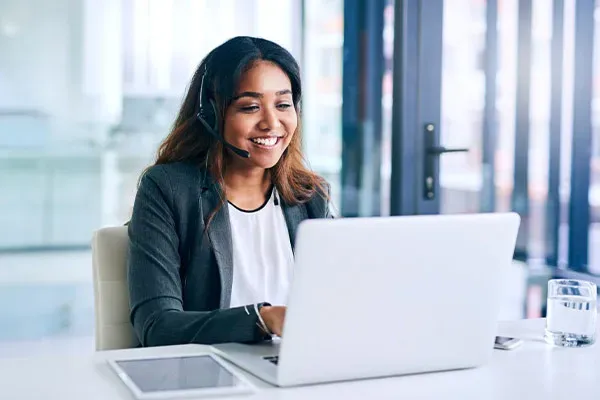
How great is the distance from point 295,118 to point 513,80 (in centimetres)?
154

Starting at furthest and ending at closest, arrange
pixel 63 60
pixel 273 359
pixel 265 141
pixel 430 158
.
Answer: pixel 63 60
pixel 430 158
pixel 265 141
pixel 273 359

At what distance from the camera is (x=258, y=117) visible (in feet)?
6.74

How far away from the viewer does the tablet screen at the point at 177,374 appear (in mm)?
1299

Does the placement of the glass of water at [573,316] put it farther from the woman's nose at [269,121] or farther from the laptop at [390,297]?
the woman's nose at [269,121]

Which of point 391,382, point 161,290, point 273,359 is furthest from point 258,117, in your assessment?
point 391,382

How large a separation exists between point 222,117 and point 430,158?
1488mm

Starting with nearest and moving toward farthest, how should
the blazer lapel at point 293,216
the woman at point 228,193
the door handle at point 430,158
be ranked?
1. the woman at point 228,193
2. the blazer lapel at point 293,216
3. the door handle at point 430,158

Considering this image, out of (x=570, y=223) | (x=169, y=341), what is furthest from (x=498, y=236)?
(x=570, y=223)

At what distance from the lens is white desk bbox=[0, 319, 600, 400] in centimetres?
128

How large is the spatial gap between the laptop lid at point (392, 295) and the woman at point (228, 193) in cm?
54

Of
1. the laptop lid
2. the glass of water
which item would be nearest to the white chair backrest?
the laptop lid

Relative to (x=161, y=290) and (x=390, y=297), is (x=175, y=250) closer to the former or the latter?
(x=161, y=290)

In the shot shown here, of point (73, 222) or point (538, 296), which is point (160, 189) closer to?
point (73, 222)

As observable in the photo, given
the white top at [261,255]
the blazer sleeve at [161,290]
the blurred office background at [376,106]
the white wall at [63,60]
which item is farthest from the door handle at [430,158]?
the blazer sleeve at [161,290]
